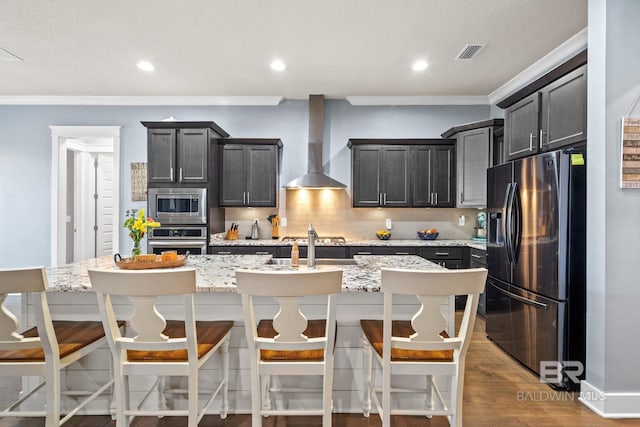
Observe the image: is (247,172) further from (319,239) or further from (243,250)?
(319,239)

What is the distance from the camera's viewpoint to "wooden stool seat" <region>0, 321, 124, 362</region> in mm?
1718

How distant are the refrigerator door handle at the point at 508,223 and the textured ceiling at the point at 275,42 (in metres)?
1.43

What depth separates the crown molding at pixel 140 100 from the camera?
5141mm

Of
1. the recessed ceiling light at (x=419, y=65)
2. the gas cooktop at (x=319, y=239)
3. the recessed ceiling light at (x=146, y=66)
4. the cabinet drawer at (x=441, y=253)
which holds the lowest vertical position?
the cabinet drawer at (x=441, y=253)

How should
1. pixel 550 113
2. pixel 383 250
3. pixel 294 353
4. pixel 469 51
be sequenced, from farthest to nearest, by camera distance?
pixel 383 250 → pixel 469 51 → pixel 550 113 → pixel 294 353

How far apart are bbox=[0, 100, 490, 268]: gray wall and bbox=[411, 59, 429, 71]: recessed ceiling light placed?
113 cm

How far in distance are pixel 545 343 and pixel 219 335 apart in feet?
7.72

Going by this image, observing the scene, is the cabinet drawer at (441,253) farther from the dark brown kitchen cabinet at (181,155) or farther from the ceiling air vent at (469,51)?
the dark brown kitchen cabinet at (181,155)

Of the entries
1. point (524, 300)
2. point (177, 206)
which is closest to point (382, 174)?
point (524, 300)

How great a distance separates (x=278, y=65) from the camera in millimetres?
4027

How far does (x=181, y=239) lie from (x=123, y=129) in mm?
2000

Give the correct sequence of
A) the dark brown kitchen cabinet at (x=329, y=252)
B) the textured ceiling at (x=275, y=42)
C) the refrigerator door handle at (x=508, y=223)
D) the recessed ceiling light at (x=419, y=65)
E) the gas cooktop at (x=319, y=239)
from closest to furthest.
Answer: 1. the textured ceiling at (x=275, y=42)
2. the refrigerator door handle at (x=508, y=223)
3. the recessed ceiling light at (x=419, y=65)
4. the dark brown kitchen cabinet at (x=329, y=252)
5. the gas cooktop at (x=319, y=239)

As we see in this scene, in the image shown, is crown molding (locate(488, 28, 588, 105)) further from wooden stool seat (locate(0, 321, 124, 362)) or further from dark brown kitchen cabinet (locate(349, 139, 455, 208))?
wooden stool seat (locate(0, 321, 124, 362))

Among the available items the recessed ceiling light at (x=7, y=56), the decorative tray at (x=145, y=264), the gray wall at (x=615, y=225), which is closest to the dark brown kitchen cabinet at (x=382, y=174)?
the gray wall at (x=615, y=225)
